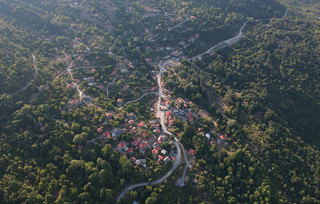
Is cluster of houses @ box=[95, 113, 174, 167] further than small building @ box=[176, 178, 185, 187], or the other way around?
cluster of houses @ box=[95, 113, 174, 167]

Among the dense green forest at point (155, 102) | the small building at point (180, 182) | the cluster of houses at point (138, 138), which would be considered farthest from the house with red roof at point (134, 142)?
the small building at point (180, 182)

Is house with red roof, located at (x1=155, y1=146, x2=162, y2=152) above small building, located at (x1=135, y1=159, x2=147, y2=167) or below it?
above

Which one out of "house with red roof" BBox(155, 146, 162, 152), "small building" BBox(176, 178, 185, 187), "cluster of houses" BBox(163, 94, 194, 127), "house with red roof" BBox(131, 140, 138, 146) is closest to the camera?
"small building" BBox(176, 178, 185, 187)

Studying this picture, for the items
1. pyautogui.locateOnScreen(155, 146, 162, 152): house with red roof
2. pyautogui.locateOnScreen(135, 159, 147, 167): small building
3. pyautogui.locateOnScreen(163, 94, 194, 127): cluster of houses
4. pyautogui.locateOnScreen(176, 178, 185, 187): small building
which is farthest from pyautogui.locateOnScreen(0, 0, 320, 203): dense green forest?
pyautogui.locateOnScreen(176, 178, 185, 187): small building

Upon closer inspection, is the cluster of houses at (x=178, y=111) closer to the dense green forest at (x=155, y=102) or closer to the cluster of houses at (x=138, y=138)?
the dense green forest at (x=155, y=102)

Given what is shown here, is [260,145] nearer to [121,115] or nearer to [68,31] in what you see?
[121,115]

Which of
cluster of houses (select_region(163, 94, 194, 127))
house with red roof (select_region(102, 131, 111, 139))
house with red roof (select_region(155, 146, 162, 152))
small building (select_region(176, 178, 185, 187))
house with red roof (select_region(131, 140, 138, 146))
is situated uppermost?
cluster of houses (select_region(163, 94, 194, 127))

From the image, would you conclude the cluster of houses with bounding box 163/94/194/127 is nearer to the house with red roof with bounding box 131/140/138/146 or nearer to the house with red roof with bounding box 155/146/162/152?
the house with red roof with bounding box 155/146/162/152

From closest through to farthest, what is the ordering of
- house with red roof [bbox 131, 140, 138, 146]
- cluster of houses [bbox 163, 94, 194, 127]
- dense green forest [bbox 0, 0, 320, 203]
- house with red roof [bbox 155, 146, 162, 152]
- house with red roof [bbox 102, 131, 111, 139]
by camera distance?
dense green forest [bbox 0, 0, 320, 203]
house with red roof [bbox 155, 146, 162, 152]
house with red roof [bbox 131, 140, 138, 146]
house with red roof [bbox 102, 131, 111, 139]
cluster of houses [bbox 163, 94, 194, 127]

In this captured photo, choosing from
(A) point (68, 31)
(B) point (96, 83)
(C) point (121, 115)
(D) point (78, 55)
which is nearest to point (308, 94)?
(C) point (121, 115)
